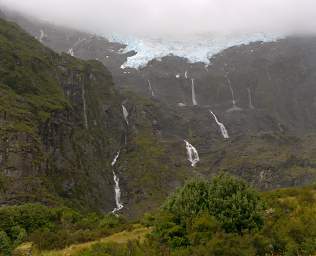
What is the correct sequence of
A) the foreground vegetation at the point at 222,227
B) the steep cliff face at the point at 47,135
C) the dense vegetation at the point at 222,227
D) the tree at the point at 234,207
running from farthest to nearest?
the steep cliff face at the point at 47,135 < the tree at the point at 234,207 < the foreground vegetation at the point at 222,227 < the dense vegetation at the point at 222,227

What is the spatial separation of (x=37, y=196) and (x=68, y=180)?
27.1 m

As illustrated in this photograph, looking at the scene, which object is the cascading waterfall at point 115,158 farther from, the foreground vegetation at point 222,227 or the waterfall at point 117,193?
the foreground vegetation at point 222,227

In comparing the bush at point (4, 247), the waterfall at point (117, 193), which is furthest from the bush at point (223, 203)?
the waterfall at point (117, 193)

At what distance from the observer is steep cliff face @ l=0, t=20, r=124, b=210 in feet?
400

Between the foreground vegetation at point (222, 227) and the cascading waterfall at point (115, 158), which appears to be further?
the cascading waterfall at point (115, 158)

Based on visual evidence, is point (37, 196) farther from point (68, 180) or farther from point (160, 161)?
point (160, 161)

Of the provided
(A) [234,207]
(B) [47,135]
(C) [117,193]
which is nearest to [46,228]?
(A) [234,207]

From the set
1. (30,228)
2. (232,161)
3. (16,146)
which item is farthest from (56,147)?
(30,228)

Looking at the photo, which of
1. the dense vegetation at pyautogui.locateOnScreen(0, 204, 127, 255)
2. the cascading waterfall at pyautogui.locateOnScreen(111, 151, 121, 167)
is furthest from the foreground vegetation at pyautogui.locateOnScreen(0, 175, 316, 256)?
the cascading waterfall at pyautogui.locateOnScreen(111, 151, 121, 167)

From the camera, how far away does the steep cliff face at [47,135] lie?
4798 inches

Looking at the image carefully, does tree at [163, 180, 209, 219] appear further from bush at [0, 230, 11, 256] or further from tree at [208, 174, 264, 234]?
bush at [0, 230, 11, 256]

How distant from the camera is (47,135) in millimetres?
148750

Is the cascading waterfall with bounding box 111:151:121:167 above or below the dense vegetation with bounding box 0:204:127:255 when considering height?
below

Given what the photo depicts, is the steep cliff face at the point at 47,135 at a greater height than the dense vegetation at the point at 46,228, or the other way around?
the dense vegetation at the point at 46,228
